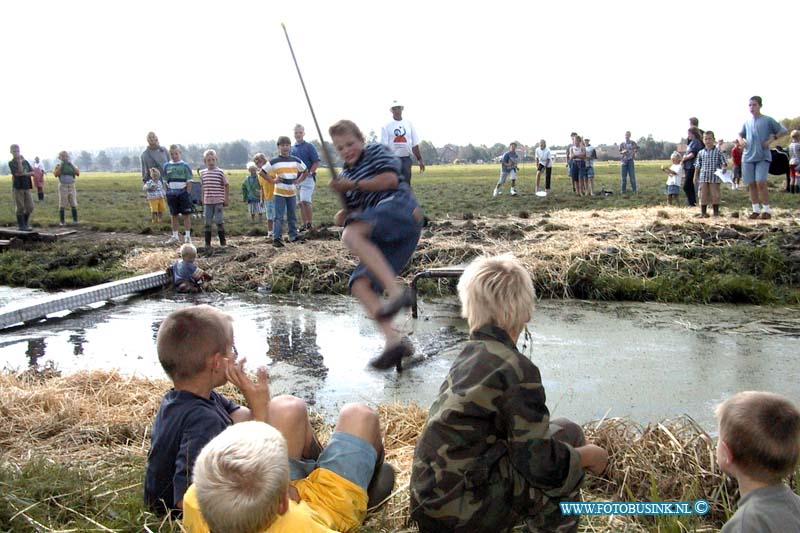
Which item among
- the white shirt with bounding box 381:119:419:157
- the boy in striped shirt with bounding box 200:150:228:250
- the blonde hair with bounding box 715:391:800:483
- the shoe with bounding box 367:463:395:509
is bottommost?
the shoe with bounding box 367:463:395:509

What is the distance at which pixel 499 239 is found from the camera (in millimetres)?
12156

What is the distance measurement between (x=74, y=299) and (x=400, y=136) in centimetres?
610

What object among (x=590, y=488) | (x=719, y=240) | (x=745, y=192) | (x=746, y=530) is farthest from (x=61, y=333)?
(x=745, y=192)

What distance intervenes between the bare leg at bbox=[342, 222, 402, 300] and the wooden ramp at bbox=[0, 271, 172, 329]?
17.8ft

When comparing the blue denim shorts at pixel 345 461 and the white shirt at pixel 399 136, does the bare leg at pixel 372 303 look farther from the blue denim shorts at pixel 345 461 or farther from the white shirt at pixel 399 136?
the white shirt at pixel 399 136

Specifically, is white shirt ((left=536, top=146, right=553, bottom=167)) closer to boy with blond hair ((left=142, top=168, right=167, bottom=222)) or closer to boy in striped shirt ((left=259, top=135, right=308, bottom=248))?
boy with blond hair ((left=142, top=168, right=167, bottom=222))

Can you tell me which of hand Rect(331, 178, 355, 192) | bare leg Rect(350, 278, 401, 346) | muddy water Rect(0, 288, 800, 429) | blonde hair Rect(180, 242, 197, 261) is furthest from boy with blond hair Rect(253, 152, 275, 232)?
bare leg Rect(350, 278, 401, 346)

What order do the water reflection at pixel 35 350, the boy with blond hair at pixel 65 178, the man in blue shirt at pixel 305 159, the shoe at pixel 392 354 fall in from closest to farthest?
the shoe at pixel 392 354 → the water reflection at pixel 35 350 → the man in blue shirt at pixel 305 159 → the boy with blond hair at pixel 65 178

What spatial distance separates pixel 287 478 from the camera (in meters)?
2.61

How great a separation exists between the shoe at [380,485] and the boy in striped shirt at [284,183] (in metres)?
9.86

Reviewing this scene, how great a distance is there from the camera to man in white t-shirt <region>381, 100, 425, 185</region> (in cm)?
1315

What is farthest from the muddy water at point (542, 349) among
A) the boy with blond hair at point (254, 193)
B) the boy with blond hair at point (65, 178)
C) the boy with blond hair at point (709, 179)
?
the boy with blond hair at point (65, 178)

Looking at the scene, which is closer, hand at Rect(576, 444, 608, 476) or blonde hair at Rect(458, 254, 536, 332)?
blonde hair at Rect(458, 254, 536, 332)

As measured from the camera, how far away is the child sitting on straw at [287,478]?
2482 mm
